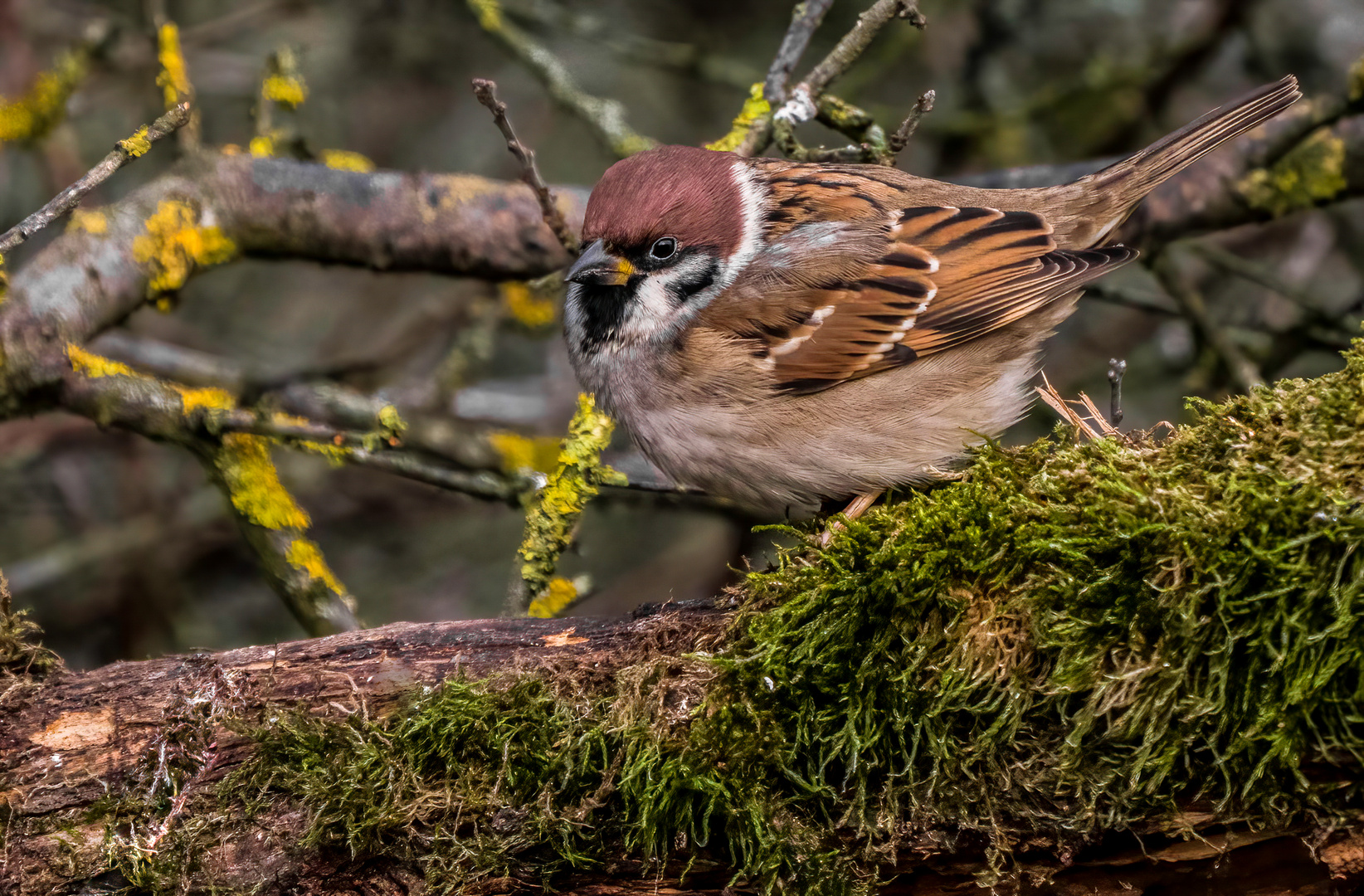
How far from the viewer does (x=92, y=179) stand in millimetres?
2469

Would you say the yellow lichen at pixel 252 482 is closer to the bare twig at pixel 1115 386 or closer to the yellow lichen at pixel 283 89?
the yellow lichen at pixel 283 89

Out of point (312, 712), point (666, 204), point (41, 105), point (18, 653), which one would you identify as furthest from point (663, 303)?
point (41, 105)

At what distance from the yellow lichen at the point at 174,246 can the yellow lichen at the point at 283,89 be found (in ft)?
1.67

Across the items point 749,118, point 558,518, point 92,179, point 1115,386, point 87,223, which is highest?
point 749,118

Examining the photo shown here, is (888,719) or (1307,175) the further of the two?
(1307,175)

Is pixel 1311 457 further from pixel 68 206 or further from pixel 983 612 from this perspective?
pixel 68 206

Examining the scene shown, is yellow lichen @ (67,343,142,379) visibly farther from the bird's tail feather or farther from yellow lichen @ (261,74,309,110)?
the bird's tail feather

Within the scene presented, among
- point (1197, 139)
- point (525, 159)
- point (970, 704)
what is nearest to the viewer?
point (970, 704)

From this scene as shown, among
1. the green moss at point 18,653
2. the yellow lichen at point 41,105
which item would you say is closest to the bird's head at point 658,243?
the green moss at point 18,653

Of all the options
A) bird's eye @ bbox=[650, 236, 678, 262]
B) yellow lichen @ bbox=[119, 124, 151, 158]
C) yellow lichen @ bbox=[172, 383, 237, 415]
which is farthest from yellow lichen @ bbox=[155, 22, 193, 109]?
bird's eye @ bbox=[650, 236, 678, 262]

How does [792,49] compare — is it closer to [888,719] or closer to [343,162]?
[343,162]

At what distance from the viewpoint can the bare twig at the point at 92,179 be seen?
2.44m

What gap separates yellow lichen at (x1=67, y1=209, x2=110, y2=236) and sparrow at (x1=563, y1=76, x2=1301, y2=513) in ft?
5.40

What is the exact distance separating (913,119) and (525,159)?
1.22 metres
